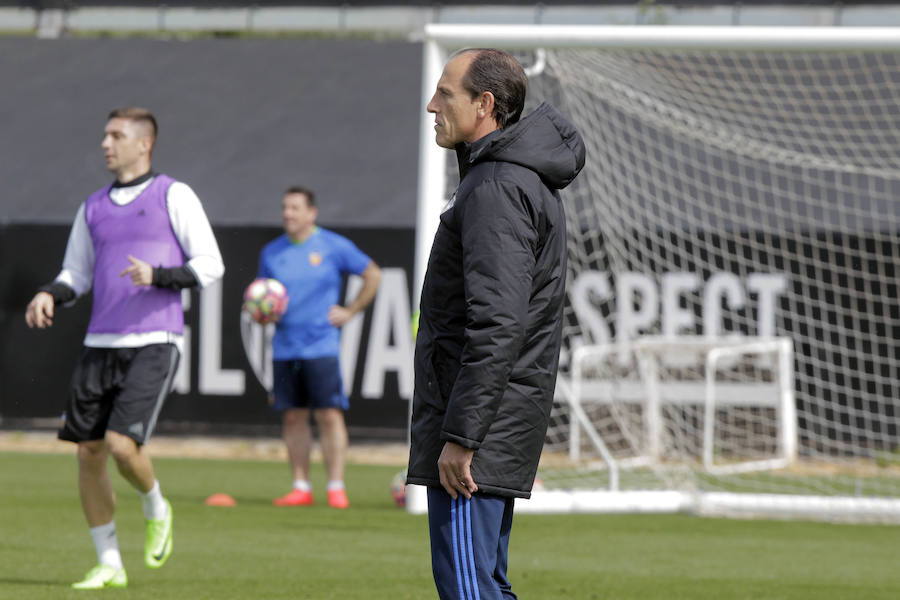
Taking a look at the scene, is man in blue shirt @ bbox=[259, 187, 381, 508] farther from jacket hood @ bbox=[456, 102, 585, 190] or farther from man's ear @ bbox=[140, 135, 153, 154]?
jacket hood @ bbox=[456, 102, 585, 190]

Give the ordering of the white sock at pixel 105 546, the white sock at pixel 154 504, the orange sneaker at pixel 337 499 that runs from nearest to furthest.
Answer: the white sock at pixel 105 546 → the white sock at pixel 154 504 → the orange sneaker at pixel 337 499

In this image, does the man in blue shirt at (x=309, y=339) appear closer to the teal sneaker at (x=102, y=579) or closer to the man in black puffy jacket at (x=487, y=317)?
the teal sneaker at (x=102, y=579)

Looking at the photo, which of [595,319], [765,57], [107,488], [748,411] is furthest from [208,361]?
[107,488]

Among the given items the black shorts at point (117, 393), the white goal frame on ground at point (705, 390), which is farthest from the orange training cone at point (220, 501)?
the white goal frame on ground at point (705, 390)

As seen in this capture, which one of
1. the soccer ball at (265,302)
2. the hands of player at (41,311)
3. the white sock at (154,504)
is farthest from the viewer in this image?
the soccer ball at (265,302)

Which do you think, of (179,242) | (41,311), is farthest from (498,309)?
(179,242)

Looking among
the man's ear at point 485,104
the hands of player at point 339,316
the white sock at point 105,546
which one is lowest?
the white sock at point 105,546

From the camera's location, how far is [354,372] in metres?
15.1

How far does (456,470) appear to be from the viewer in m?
3.37

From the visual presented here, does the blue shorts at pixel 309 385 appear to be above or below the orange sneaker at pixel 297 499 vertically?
above

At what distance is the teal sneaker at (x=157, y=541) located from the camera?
251 inches

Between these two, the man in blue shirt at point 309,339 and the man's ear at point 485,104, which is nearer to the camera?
the man's ear at point 485,104

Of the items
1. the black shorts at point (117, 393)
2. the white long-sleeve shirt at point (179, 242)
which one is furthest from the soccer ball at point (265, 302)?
the black shorts at point (117, 393)

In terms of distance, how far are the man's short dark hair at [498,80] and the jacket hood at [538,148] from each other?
0.05m
